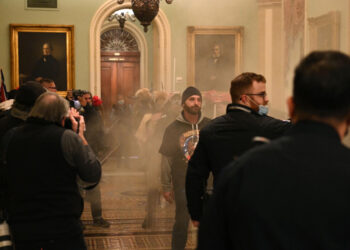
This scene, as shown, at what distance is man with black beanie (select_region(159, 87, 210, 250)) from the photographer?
5.14m

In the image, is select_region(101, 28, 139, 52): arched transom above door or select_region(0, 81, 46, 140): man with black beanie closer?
select_region(0, 81, 46, 140): man with black beanie

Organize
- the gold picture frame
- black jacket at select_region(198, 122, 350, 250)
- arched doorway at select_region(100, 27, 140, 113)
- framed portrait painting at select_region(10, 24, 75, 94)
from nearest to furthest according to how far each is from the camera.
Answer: black jacket at select_region(198, 122, 350, 250) → the gold picture frame → framed portrait painting at select_region(10, 24, 75, 94) → arched doorway at select_region(100, 27, 140, 113)

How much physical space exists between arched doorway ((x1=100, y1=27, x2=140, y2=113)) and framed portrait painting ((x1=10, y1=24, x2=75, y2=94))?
298 inches

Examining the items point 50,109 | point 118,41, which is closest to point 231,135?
point 50,109

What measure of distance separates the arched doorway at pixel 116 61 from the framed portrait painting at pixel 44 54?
24.8ft

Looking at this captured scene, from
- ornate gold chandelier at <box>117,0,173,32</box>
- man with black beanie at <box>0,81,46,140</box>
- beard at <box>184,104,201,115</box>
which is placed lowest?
beard at <box>184,104,201,115</box>

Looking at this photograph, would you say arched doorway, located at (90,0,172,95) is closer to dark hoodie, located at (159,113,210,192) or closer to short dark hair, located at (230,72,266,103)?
dark hoodie, located at (159,113,210,192)

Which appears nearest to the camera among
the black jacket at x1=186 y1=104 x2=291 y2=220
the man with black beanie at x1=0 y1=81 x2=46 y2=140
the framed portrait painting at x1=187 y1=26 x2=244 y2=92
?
the black jacket at x1=186 y1=104 x2=291 y2=220

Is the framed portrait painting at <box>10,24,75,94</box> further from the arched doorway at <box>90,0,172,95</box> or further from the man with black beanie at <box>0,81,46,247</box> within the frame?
the man with black beanie at <box>0,81,46,247</box>

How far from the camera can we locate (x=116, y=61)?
2244 centimetres

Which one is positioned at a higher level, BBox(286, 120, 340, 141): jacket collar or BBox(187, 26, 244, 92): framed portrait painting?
BBox(187, 26, 244, 92): framed portrait painting

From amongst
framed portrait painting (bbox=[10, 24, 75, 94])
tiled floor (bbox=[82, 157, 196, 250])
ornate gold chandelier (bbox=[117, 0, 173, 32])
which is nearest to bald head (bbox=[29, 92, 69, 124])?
tiled floor (bbox=[82, 157, 196, 250])

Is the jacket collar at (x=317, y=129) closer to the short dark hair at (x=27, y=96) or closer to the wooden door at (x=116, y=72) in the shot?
the short dark hair at (x=27, y=96)

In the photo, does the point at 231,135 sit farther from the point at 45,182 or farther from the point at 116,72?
the point at 116,72
